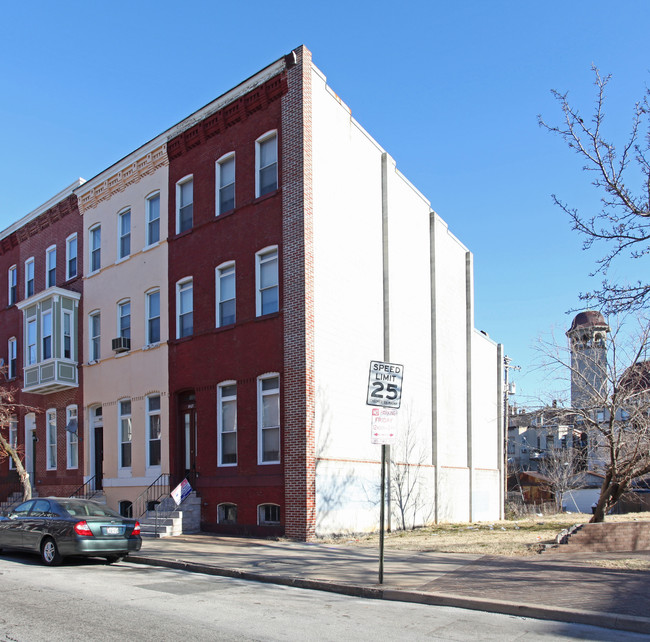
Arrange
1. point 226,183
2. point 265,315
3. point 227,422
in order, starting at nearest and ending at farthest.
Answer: point 265,315 → point 227,422 → point 226,183

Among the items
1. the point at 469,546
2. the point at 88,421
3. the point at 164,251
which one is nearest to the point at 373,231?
the point at 164,251

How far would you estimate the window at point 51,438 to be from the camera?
27.8 m


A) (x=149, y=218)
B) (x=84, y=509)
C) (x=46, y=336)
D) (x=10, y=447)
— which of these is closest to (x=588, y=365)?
(x=84, y=509)

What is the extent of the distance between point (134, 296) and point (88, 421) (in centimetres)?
519

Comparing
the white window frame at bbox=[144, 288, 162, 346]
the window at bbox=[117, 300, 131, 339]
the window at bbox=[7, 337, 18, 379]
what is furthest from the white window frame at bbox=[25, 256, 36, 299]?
the white window frame at bbox=[144, 288, 162, 346]

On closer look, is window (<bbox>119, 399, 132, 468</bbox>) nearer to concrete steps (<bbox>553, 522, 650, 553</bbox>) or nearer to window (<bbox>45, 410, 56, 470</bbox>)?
window (<bbox>45, 410, 56, 470</bbox>)

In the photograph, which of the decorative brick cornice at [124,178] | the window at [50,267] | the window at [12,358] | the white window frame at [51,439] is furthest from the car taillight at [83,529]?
the window at [12,358]

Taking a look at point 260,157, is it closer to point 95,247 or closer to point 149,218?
point 149,218

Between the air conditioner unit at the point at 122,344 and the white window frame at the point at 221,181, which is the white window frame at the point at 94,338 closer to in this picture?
the air conditioner unit at the point at 122,344

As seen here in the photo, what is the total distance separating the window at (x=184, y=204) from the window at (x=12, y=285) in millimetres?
12682

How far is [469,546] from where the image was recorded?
15602mm

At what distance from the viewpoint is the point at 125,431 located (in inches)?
943

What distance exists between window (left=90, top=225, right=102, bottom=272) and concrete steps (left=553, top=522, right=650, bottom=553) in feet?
63.0

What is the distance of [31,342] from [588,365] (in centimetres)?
2139
